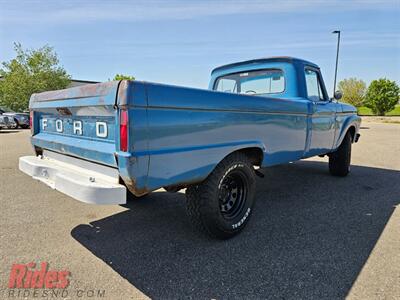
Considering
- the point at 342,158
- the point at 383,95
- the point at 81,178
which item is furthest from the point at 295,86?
the point at 383,95

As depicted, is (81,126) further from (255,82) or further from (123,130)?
(255,82)

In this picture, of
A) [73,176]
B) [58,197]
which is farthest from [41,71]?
[73,176]

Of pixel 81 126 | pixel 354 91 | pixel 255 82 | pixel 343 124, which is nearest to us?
pixel 81 126

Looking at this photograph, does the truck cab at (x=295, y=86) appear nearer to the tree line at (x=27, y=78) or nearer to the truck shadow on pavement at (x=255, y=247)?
the truck shadow on pavement at (x=255, y=247)

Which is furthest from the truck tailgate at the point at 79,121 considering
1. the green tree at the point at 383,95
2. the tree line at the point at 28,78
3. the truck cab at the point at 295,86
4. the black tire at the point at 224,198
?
the green tree at the point at 383,95

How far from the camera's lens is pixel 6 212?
151 inches

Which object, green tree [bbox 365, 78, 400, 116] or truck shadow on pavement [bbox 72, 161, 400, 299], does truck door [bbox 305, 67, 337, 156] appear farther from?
green tree [bbox 365, 78, 400, 116]

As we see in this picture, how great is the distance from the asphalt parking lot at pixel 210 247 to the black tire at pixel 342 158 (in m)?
1.10

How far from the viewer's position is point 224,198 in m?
3.20

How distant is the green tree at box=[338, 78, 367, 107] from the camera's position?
4901 centimetres

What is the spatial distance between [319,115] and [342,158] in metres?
1.90

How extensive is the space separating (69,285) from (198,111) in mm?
1788

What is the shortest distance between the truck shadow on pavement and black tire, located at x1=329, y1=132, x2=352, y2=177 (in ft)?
3.92

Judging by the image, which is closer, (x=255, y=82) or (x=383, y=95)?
(x=255, y=82)
